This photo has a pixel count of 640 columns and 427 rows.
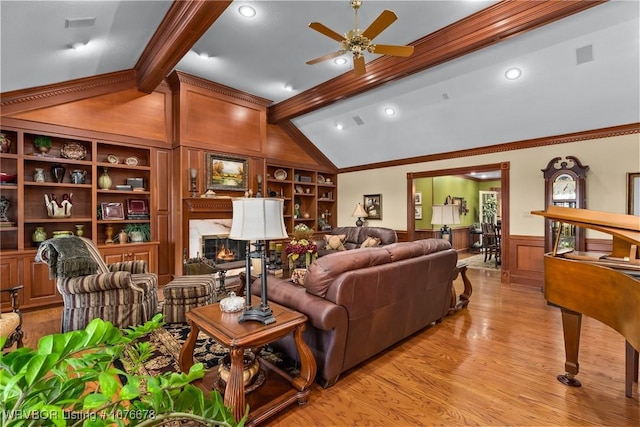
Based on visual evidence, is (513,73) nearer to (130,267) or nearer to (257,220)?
(257,220)

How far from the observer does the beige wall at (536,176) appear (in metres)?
4.39

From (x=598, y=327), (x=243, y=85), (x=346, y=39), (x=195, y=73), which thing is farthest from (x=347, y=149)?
(x=598, y=327)

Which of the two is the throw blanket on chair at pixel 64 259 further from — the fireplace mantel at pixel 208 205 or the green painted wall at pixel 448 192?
the green painted wall at pixel 448 192

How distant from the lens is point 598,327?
331cm

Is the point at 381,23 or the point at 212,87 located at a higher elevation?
the point at 212,87

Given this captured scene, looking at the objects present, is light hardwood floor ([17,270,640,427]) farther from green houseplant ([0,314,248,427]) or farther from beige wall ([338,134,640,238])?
beige wall ([338,134,640,238])

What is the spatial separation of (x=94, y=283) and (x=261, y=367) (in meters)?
2.02

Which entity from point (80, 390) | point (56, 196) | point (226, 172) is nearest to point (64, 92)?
point (56, 196)

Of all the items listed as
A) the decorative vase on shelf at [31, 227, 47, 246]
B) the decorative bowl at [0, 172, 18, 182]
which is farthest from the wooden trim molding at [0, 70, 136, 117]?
the decorative vase on shelf at [31, 227, 47, 246]

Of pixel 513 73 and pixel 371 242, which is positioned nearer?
pixel 513 73

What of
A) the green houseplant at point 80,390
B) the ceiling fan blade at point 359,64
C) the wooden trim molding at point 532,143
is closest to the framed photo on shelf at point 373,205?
the wooden trim molding at point 532,143

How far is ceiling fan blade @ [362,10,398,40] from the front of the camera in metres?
2.50

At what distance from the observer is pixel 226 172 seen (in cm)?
552

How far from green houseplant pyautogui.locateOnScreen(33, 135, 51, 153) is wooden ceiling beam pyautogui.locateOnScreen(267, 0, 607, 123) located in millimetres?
4210
